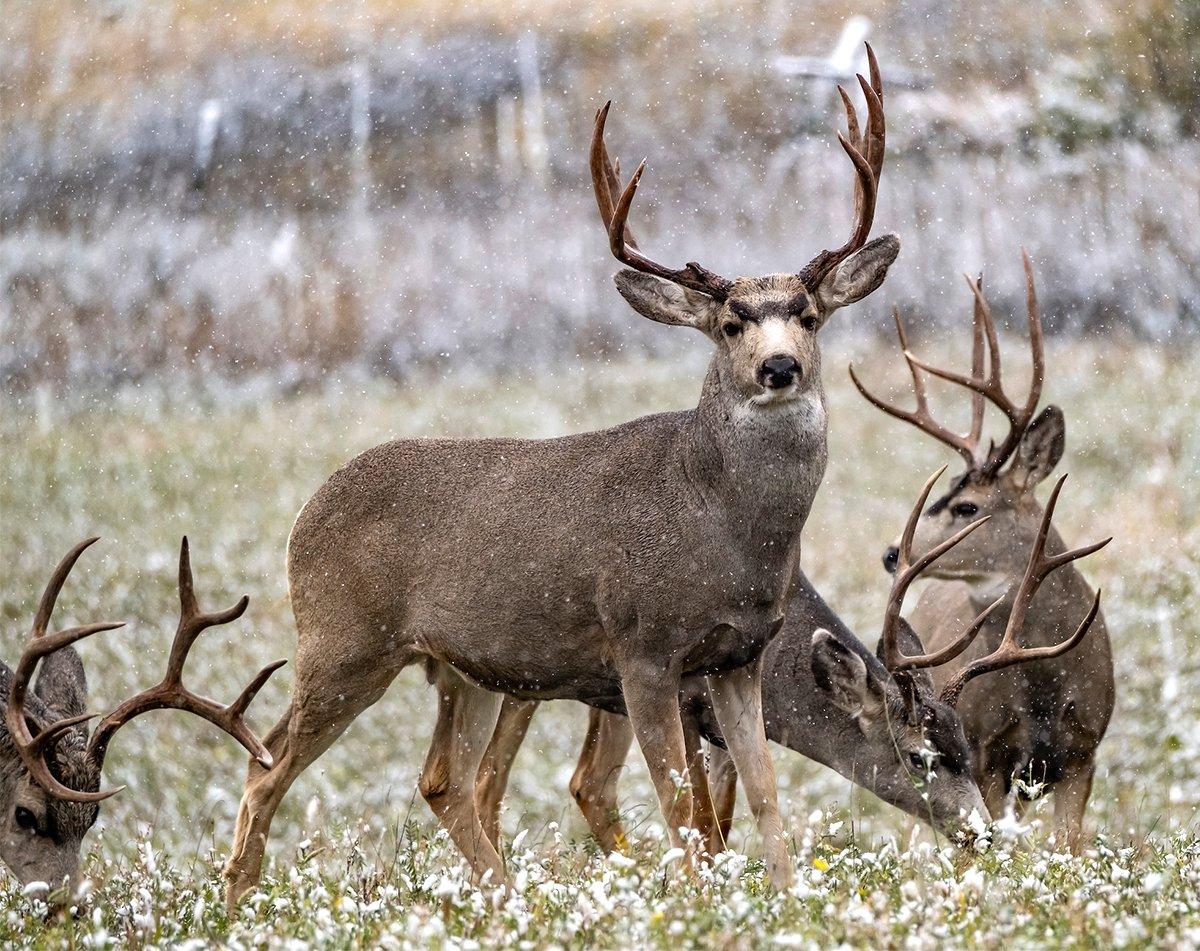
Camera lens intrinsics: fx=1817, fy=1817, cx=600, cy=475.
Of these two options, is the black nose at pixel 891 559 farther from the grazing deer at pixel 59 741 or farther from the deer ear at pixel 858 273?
the grazing deer at pixel 59 741

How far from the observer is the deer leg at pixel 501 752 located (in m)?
7.94

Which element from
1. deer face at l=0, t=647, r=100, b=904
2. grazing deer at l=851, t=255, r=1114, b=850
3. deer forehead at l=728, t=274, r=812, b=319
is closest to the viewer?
deer forehead at l=728, t=274, r=812, b=319

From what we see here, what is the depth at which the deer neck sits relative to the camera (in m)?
6.17

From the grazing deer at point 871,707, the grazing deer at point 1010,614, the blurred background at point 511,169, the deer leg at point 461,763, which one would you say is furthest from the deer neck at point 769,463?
the blurred background at point 511,169

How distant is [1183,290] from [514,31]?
12502 mm

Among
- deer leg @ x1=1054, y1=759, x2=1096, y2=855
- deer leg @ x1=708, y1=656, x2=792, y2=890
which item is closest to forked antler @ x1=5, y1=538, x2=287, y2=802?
Answer: deer leg @ x1=708, y1=656, x2=792, y2=890

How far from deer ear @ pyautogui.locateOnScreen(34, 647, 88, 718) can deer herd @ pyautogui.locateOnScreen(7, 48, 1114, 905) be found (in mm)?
14

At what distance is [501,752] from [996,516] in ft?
8.26

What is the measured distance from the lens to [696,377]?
2169 cm

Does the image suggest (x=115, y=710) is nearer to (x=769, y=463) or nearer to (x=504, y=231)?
(x=769, y=463)

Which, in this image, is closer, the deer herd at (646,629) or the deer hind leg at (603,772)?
the deer herd at (646,629)

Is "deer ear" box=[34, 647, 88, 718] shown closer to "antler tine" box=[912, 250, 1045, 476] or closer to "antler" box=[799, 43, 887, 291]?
"antler" box=[799, 43, 887, 291]

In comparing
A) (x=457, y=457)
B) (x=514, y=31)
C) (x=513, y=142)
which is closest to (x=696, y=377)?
(x=513, y=142)

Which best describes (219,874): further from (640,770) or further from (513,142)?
(513,142)
